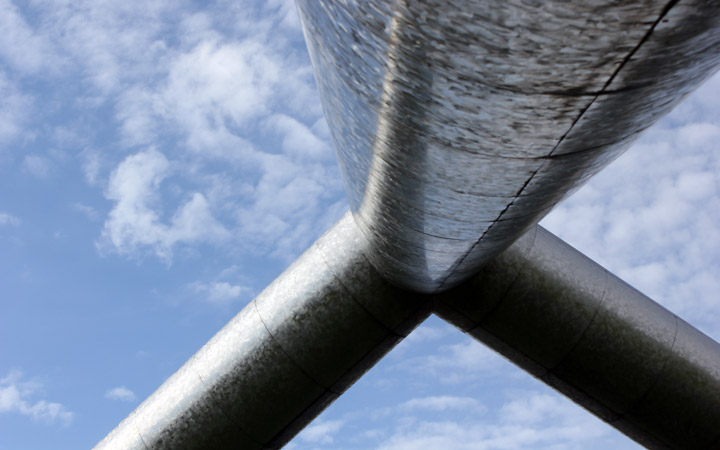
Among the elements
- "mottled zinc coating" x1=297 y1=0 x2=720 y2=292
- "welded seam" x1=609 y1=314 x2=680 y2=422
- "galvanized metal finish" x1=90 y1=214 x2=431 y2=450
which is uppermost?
"galvanized metal finish" x1=90 y1=214 x2=431 y2=450

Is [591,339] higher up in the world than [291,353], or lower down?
lower down

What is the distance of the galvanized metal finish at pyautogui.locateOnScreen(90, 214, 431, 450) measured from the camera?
7160 mm

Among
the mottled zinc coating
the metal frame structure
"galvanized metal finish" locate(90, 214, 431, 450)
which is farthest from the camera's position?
"galvanized metal finish" locate(90, 214, 431, 450)

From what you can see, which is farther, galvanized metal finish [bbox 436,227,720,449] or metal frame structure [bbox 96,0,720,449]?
galvanized metal finish [bbox 436,227,720,449]

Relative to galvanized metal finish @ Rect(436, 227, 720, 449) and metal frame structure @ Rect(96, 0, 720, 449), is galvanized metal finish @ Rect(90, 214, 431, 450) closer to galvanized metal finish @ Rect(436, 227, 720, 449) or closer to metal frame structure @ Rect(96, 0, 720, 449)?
metal frame structure @ Rect(96, 0, 720, 449)

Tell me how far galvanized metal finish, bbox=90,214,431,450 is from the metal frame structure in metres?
0.02

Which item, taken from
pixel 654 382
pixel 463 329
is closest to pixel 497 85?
pixel 463 329

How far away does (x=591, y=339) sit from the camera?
23.7 feet

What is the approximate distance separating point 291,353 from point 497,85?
5.47 m

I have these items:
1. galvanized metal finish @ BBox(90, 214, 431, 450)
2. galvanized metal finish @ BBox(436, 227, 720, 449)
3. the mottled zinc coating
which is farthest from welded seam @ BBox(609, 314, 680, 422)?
the mottled zinc coating

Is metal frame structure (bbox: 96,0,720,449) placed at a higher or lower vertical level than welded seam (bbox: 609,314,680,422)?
higher

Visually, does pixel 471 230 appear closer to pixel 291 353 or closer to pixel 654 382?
pixel 291 353

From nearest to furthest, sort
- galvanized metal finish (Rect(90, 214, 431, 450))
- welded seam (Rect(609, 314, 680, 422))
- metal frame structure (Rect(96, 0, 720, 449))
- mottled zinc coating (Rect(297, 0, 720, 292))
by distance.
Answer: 1. mottled zinc coating (Rect(297, 0, 720, 292))
2. metal frame structure (Rect(96, 0, 720, 449))
3. galvanized metal finish (Rect(90, 214, 431, 450))
4. welded seam (Rect(609, 314, 680, 422))

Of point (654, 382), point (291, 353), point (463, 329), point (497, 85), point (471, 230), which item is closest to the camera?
point (497, 85)
